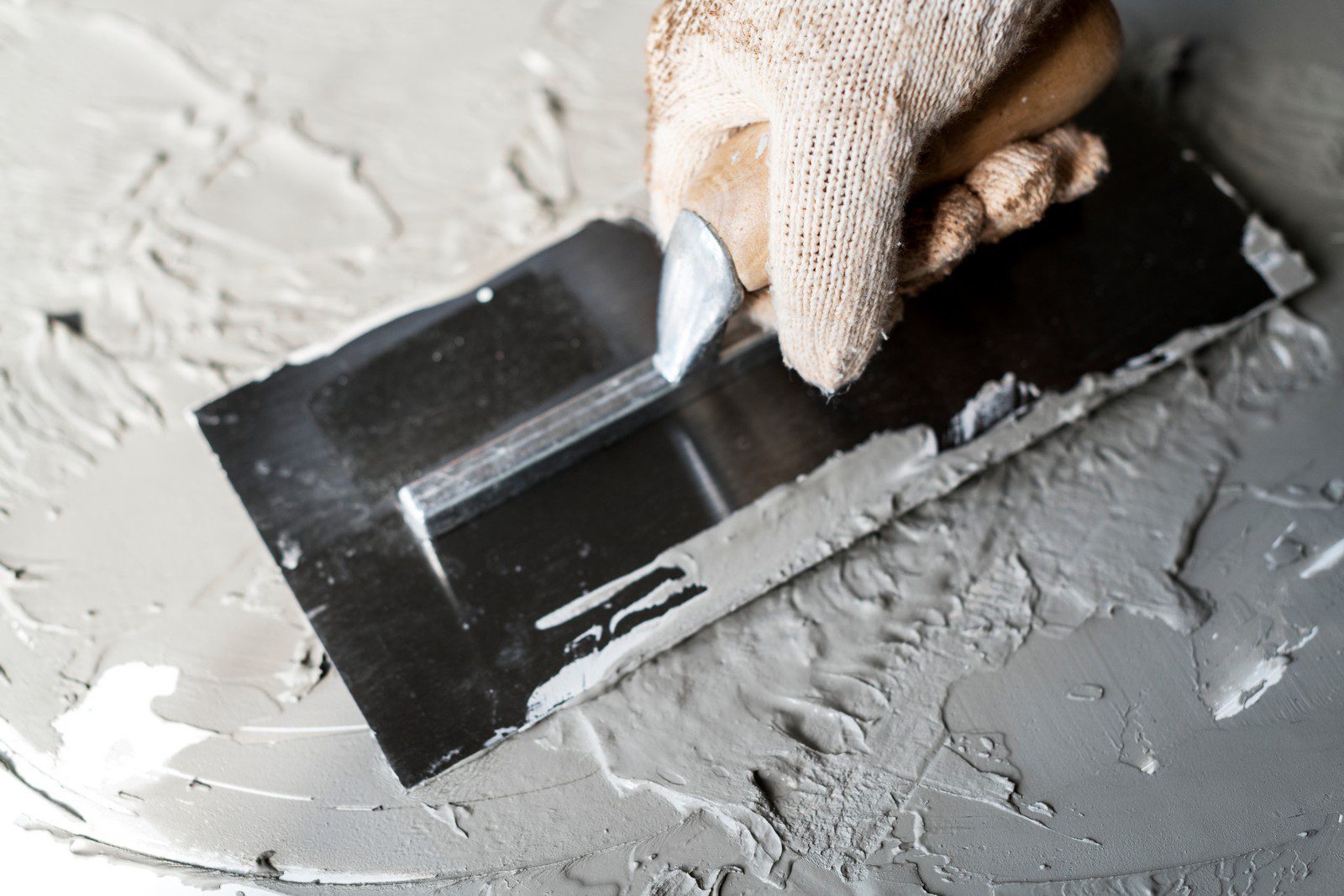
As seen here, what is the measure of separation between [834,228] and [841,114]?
0.11 meters

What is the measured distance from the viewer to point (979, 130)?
1.22 m

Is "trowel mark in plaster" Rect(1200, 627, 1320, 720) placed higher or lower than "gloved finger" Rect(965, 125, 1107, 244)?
lower

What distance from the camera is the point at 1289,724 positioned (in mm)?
1311

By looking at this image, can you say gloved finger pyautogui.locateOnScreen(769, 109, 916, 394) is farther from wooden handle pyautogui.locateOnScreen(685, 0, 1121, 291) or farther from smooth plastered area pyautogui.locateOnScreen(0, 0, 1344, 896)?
smooth plastered area pyautogui.locateOnScreen(0, 0, 1344, 896)

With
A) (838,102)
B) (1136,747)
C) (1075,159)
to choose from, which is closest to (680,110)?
(838,102)

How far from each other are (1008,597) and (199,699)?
1052mm

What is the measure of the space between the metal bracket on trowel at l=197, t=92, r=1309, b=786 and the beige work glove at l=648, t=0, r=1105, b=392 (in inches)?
8.5

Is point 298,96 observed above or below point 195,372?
above

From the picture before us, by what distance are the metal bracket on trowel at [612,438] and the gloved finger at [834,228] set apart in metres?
0.21

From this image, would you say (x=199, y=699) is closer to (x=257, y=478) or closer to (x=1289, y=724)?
(x=257, y=478)

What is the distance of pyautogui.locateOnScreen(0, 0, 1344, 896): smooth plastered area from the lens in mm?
1257

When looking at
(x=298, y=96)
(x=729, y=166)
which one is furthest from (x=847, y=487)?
(x=298, y=96)

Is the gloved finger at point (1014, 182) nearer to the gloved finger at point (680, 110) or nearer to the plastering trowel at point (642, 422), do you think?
the plastering trowel at point (642, 422)

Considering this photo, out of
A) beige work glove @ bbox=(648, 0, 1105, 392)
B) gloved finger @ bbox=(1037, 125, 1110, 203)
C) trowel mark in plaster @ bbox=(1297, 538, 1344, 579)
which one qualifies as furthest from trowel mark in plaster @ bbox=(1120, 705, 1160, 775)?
gloved finger @ bbox=(1037, 125, 1110, 203)
